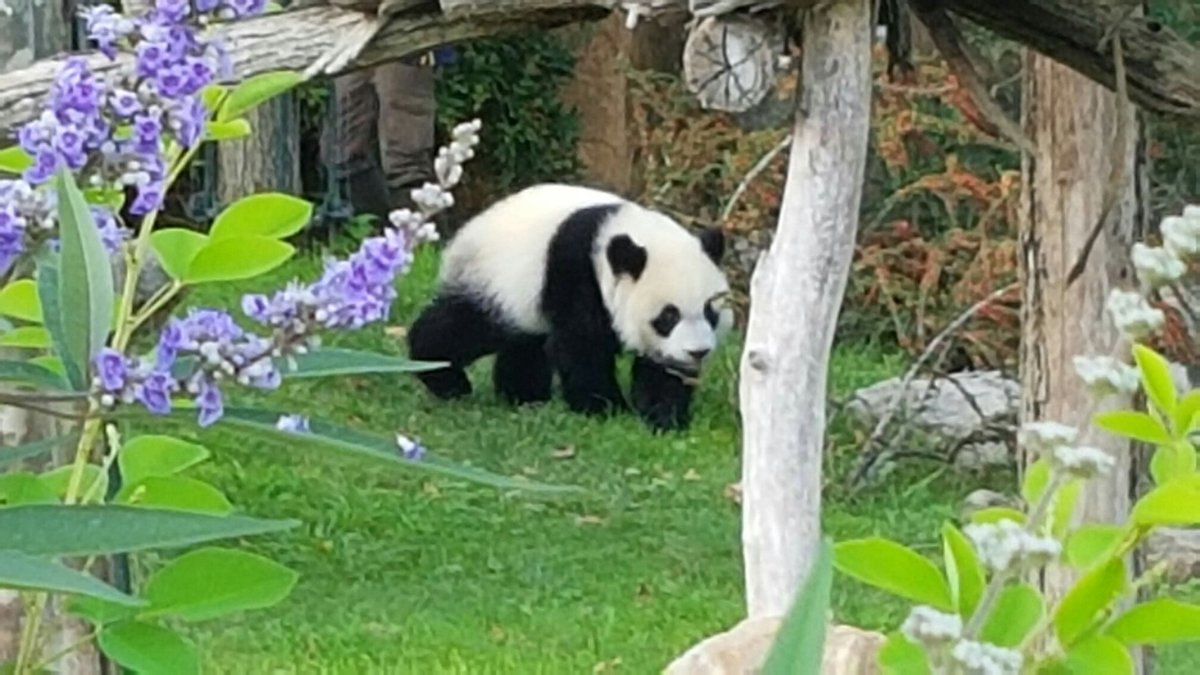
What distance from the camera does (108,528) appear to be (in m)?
0.82

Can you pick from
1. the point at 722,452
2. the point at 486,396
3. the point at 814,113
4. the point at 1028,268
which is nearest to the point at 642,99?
the point at 486,396

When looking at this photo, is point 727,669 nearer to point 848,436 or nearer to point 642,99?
point 848,436

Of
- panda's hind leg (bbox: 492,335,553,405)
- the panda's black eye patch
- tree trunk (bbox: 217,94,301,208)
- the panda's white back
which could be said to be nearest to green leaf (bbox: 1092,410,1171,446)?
the panda's black eye patch

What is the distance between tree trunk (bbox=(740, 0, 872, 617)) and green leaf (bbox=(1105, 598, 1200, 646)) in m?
2.39

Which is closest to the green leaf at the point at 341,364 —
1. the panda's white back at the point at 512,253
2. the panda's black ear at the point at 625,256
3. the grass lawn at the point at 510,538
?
the grass lawn at the point at 510,538

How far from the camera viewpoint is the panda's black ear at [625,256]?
7.49 metres

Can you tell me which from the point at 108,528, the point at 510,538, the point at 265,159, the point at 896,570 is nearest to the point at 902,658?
the point at 896,570

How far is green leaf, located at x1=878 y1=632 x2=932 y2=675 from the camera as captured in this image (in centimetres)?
90

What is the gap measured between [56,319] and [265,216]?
0.20 m

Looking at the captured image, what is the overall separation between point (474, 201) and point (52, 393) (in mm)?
10624

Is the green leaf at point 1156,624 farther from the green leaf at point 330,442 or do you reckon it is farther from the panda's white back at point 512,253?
the panda's white back at point 512,253

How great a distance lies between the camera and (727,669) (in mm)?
2881

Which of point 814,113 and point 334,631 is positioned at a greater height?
point 814,113

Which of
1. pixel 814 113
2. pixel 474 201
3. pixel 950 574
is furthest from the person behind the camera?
pixel 474 201
